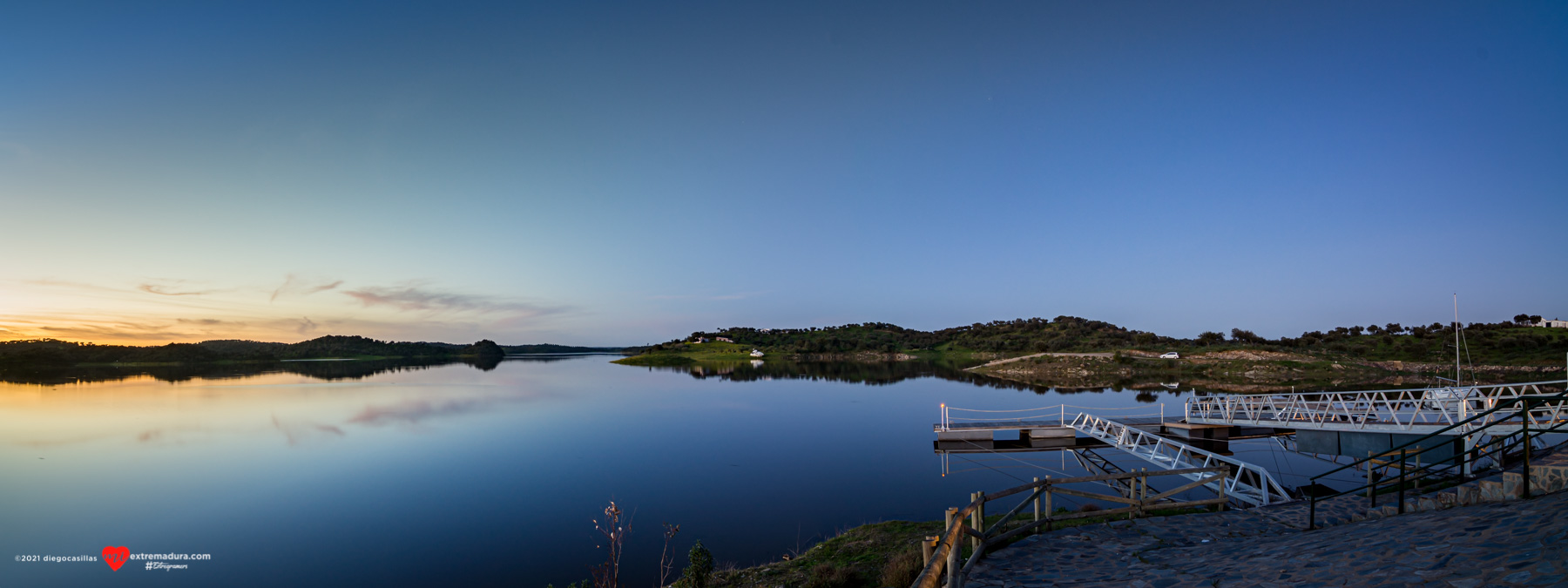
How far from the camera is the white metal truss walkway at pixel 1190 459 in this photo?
1421cm

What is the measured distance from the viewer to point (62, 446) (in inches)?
1264

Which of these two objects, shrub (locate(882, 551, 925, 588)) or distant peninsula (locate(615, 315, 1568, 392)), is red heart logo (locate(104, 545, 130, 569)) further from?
distant peninsula (locate(615, 315, 1568, 392))

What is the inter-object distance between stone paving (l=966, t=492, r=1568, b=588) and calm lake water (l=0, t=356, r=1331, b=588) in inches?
326

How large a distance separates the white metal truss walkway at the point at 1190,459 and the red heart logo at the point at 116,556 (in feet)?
93.2

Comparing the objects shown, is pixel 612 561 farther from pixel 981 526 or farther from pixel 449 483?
pixel 449 483

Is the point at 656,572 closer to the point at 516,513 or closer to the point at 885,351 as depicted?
the point at 516,513

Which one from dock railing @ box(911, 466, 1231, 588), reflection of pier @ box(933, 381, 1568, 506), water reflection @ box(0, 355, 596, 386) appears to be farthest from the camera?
water reflection @ box(0, 355, 596, 386)

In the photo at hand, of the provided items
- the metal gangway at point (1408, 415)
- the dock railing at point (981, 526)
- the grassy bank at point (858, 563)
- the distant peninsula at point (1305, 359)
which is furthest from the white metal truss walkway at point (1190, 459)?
the distant peninsula at point (1305, 359)

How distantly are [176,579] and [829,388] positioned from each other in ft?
Answer: 187

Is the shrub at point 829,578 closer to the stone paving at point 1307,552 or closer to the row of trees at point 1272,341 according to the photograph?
the stone paving at point 1307,552

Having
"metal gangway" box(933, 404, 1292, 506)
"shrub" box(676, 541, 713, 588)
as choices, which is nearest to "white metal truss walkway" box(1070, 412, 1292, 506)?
"metal gangway" box(933, 404, 1292, 506)

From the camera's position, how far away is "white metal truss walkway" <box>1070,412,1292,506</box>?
46.6 feet

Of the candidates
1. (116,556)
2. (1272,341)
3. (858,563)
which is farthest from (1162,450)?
(1272,341)

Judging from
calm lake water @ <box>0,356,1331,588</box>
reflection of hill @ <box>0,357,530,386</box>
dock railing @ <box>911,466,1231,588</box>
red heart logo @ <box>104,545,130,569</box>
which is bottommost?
reflection of hill @ <box>0,357,530,386</box>
